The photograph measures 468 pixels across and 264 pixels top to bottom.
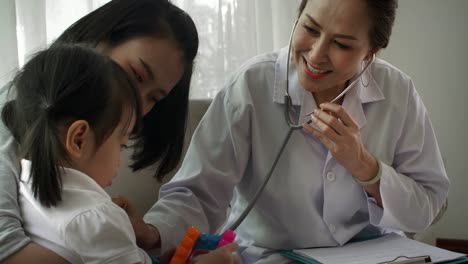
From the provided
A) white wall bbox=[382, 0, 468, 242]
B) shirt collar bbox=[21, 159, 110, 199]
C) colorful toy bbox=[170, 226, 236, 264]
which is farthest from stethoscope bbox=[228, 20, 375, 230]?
white wall bbox=[382, 0, 468, 242]

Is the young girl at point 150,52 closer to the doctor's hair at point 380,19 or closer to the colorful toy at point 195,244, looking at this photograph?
the colorful toy at point 195,244

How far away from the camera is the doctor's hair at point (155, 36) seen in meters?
0.97

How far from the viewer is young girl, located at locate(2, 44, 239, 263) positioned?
0.68 meters

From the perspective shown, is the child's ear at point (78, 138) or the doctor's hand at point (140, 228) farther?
the doctor's hand at point (140, 228)

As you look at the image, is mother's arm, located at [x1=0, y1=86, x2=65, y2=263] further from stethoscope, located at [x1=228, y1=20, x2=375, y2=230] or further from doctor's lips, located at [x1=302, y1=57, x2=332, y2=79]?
doctor's lips, located at [x1=302, y1=57, x2=332, y2=79]

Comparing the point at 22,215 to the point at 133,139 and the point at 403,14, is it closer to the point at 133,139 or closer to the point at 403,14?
the point at 133,139

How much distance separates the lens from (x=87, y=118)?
2.43 feet

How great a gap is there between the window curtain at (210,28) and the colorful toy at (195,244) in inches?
23.8

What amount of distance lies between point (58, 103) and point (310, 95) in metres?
0.59

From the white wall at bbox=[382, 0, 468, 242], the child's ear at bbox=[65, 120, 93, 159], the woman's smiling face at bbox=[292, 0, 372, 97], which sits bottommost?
the white wall at bbox=[382, 0, 468, 242]

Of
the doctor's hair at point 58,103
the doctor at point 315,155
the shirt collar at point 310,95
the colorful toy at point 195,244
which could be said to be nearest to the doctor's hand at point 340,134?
the doctor at point 315,155

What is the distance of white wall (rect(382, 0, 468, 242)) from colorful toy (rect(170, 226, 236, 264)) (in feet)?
5.64

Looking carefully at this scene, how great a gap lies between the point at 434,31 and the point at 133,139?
1.67 metres

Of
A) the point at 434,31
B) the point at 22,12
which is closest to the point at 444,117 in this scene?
the point at 434,31
